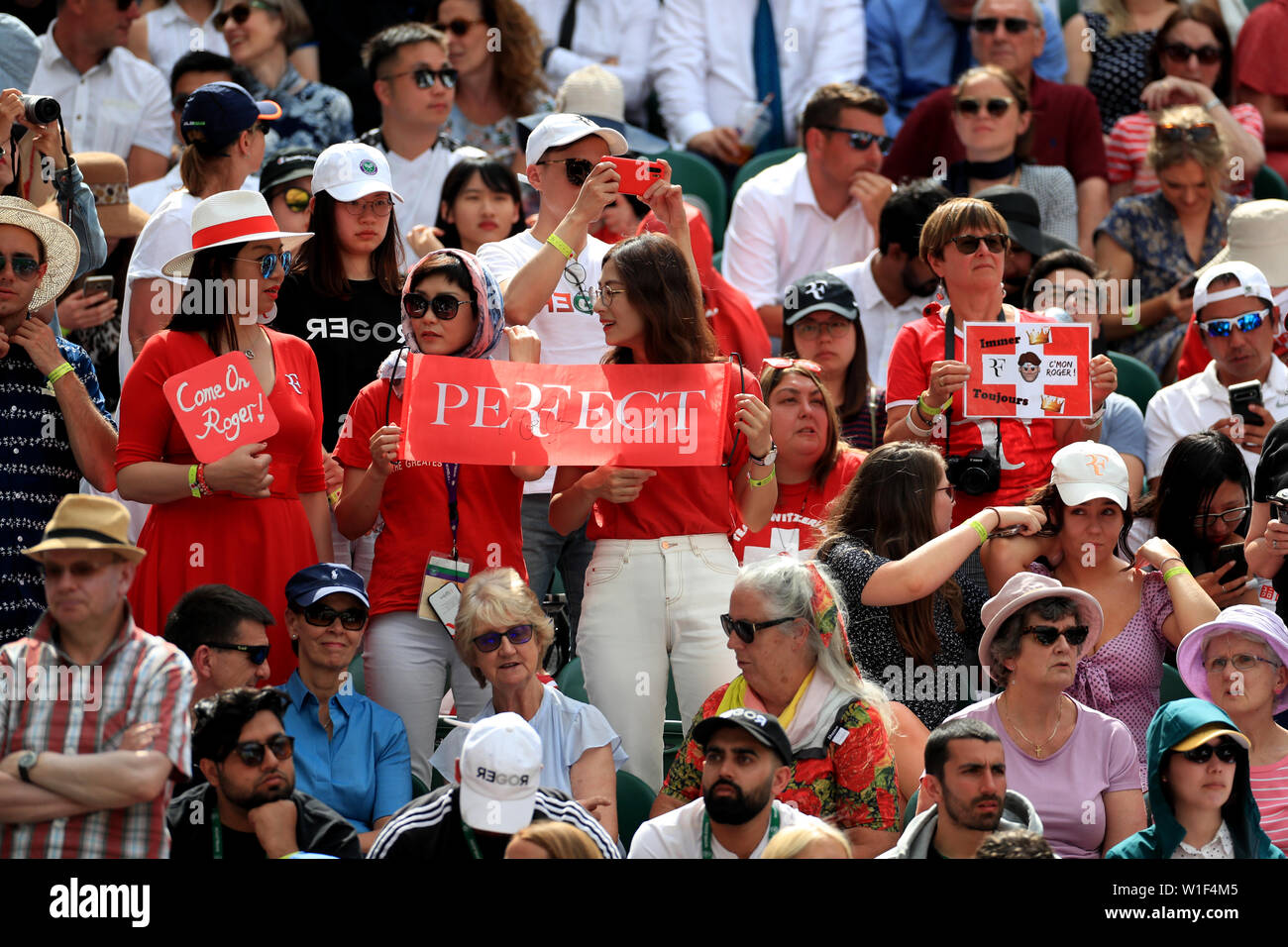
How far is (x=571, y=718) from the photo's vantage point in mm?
→ 5379

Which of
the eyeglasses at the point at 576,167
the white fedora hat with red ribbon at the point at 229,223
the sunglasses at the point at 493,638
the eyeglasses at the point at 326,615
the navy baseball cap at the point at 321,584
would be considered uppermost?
the eyeglasses at the point at 576,167

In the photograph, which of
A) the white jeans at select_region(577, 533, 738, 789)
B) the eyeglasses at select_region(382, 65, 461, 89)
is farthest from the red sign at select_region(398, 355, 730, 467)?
the eyeglasses at select_region(382, 65, 461, 89)

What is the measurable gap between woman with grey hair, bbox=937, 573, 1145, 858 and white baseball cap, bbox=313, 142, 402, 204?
2725 millimetres

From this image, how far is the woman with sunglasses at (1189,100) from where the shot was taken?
9.05 metres

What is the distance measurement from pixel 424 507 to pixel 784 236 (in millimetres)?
3236

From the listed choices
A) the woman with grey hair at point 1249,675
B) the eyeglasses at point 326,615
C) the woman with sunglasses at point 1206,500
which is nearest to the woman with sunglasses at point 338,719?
the eyeglasses at point 326,615

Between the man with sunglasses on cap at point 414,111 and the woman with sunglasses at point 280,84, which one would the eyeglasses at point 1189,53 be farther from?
the woman with sunglasses at point 280,84

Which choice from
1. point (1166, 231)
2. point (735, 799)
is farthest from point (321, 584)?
point (1166, 231)

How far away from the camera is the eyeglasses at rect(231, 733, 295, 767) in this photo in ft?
15.2

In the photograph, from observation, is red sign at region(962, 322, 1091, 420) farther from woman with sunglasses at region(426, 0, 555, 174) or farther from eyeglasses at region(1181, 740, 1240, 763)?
woman with sunglasses at region(426, 0, 555, 174)

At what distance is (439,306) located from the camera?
5.74 m

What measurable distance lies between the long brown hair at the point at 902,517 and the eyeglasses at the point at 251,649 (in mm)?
1839

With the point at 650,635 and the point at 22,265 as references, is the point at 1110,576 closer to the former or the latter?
the point at 650,635

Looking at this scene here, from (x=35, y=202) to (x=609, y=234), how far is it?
2.26 meters
